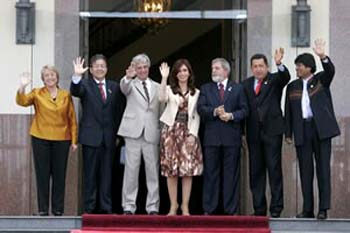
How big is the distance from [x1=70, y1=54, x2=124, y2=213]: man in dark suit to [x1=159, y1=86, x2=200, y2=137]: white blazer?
1.76 ft

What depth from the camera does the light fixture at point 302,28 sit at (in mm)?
14234

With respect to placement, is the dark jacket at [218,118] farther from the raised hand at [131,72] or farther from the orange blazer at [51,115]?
the orange blazer at [51,115]

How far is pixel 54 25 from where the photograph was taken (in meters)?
14.3

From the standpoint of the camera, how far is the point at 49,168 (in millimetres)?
13273

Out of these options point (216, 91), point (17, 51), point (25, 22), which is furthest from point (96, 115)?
point (25, 22)

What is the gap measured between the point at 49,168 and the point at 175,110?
1.41 metres

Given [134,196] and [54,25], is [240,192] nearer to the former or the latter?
[134,196]

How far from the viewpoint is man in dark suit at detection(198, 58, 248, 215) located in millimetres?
13117

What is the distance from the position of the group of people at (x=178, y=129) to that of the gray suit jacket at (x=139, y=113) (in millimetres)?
10

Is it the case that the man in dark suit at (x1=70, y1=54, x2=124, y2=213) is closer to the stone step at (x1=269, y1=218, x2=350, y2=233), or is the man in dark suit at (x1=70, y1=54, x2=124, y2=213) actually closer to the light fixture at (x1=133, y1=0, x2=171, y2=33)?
the light fixture at (x1=133, y1=0, x2=171, y2=33)

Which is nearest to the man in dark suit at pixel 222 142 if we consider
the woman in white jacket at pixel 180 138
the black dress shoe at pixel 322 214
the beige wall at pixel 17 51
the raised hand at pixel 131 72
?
the woman in white jacket at pixel 180 138

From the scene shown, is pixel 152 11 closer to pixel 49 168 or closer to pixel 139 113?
pixel 139 113

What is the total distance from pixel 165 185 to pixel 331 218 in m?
1.79

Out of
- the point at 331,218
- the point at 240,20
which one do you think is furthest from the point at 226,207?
the point at 240,20
